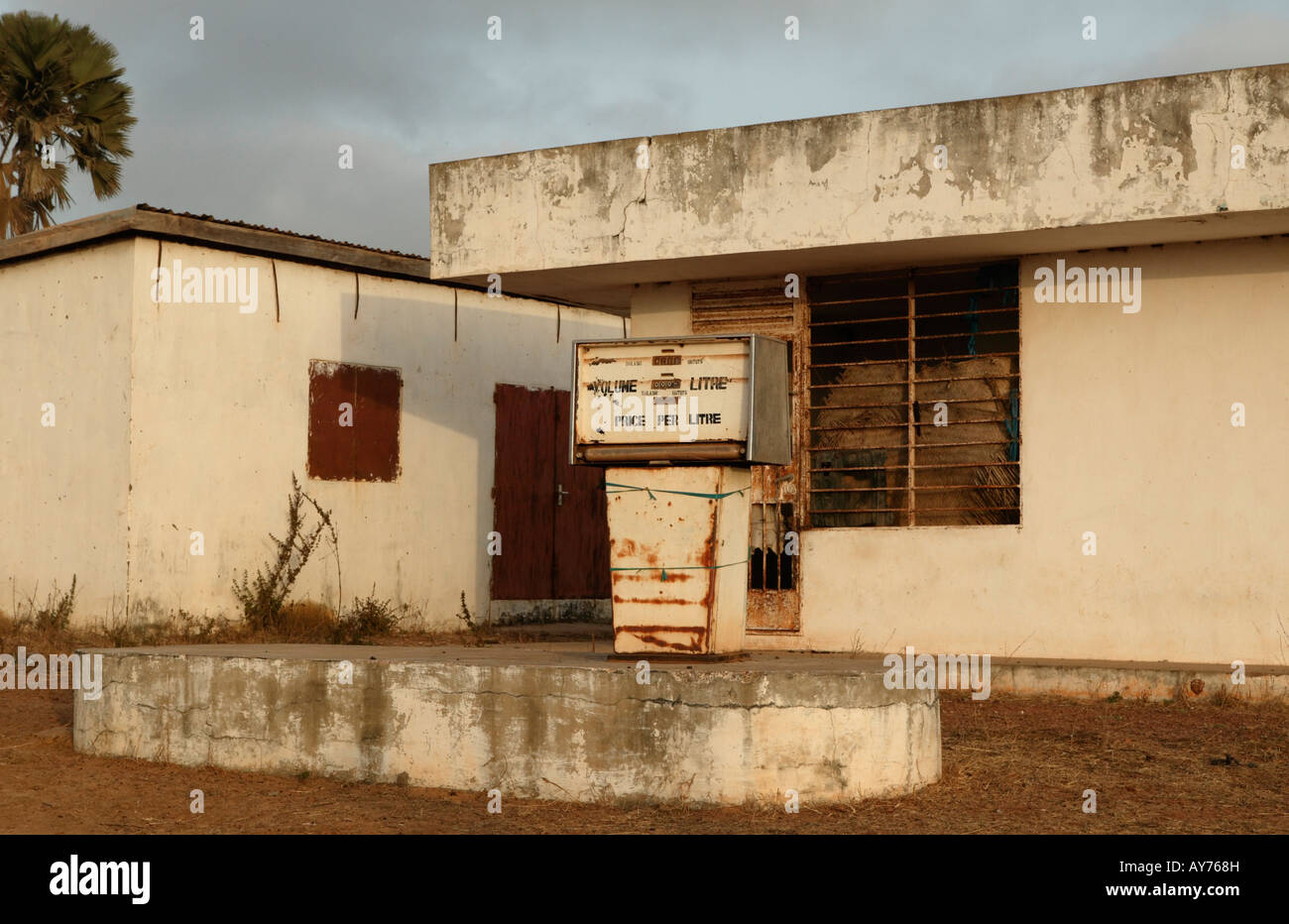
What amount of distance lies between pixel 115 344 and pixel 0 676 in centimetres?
286

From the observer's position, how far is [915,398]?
10.2m

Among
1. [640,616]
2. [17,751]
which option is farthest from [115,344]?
[640,616]

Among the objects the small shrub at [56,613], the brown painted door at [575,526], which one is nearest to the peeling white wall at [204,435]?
the small shrub at [56,613]

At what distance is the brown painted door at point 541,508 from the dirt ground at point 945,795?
683 cm

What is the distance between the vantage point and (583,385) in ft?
24.0

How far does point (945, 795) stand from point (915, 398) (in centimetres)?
398

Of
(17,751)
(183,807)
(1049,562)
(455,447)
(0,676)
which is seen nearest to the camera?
(183,807)

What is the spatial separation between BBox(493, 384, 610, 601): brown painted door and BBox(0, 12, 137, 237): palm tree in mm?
7017

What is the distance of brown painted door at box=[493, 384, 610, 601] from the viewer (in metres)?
15.1

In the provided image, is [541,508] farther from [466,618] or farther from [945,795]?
[945,795]

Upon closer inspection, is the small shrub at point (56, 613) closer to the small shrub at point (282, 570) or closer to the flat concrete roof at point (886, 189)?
the small shrub at point (282, 570)

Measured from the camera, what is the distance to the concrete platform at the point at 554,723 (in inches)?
253

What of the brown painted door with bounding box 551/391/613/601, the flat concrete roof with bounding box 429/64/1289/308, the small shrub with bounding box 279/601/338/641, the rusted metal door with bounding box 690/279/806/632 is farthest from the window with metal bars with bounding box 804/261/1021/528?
the brown painted door with bounding box 551/391/613/601

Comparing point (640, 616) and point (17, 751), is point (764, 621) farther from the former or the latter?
point (17, 751)
